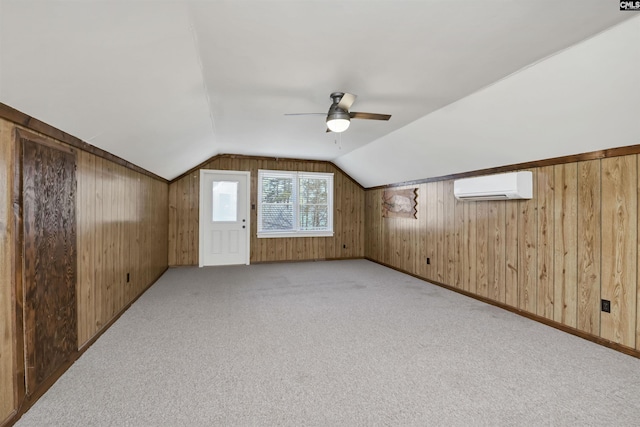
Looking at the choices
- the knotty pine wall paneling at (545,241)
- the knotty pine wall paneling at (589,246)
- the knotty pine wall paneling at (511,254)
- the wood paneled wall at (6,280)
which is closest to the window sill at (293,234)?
the knotty pine wall paneling at (511,254)

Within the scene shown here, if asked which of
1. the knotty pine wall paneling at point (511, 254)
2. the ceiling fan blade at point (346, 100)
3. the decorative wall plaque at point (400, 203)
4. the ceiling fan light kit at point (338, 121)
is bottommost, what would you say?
the knotty pine wall paneling at point (511, 254)

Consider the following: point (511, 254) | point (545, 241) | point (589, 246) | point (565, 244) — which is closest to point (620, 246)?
point (589, 246)

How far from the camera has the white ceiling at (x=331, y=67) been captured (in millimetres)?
1638

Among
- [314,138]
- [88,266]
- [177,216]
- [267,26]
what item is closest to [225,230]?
[177,216]

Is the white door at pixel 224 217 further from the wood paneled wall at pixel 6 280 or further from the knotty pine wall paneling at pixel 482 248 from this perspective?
the wood paneled wall at pixel 6 280

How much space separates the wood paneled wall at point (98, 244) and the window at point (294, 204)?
2.28 metres

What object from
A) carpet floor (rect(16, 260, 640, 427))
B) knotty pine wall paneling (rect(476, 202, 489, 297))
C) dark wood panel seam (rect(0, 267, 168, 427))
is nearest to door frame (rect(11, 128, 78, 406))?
dark wood panel seam (rect(0, 267, 168, 427))

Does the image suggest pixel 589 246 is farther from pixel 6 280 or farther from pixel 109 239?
pixel 109 239

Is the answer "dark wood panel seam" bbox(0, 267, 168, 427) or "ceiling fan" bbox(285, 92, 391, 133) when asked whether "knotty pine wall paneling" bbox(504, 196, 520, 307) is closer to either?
"ceiling fan" bbox(285, 92, 391, 133)

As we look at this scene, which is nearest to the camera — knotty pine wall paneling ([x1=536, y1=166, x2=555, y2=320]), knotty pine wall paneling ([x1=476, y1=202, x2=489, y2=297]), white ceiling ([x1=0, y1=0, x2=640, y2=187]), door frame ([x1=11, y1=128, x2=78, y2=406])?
white ceiling ([x1=0, y1=0, x2=640, y2=187])

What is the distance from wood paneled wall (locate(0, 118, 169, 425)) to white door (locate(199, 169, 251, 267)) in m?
1.33

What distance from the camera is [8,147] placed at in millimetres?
1715

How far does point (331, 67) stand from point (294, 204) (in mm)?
4633

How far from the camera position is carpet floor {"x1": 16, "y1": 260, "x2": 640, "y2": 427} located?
1.82 m
